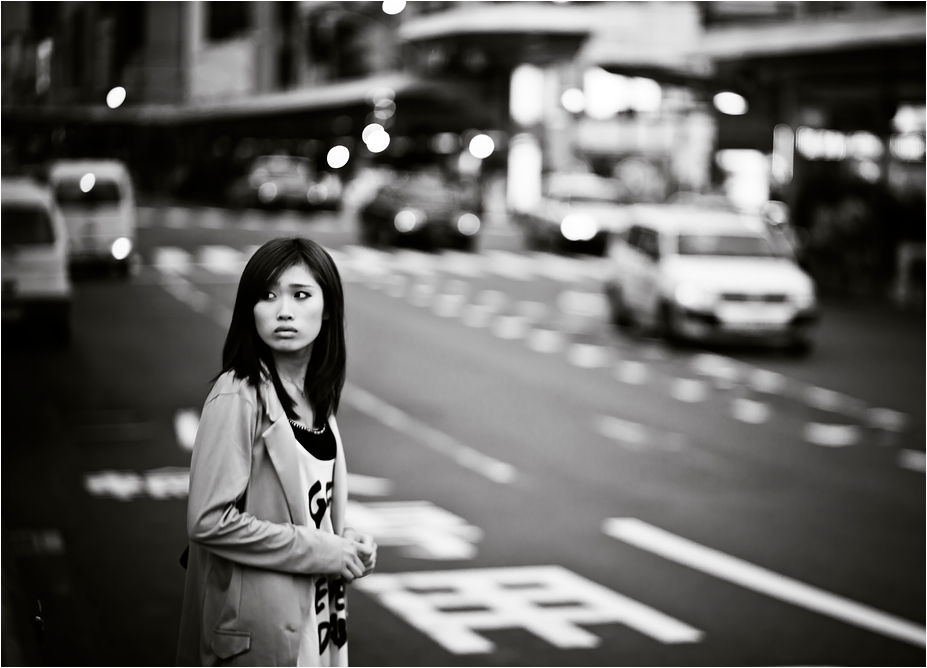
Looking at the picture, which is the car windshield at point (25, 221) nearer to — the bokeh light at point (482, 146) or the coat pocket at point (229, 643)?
the coat pocket at point (229, 643)

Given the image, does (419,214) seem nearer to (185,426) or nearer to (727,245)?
(727,245)

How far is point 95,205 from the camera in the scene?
10.9 m

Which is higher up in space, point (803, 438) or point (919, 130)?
point (919, 130)

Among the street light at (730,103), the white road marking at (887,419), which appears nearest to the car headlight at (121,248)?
the white road marking at (887,419)

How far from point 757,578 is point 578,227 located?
83.3 feet

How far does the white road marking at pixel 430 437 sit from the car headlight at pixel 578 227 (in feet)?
60.8

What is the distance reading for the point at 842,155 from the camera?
33656 millimetres

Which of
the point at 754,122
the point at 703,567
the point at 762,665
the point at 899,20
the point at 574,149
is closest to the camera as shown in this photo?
the point at 762,665

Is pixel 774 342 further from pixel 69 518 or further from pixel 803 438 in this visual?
pixel 69 518

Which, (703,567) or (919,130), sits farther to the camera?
(919,130)

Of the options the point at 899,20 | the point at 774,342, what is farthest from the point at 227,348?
the point at 899,20

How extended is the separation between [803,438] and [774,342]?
5822mm

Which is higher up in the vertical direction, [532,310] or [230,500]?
[230,500]

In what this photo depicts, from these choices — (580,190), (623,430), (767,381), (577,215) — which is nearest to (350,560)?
(623,430)
